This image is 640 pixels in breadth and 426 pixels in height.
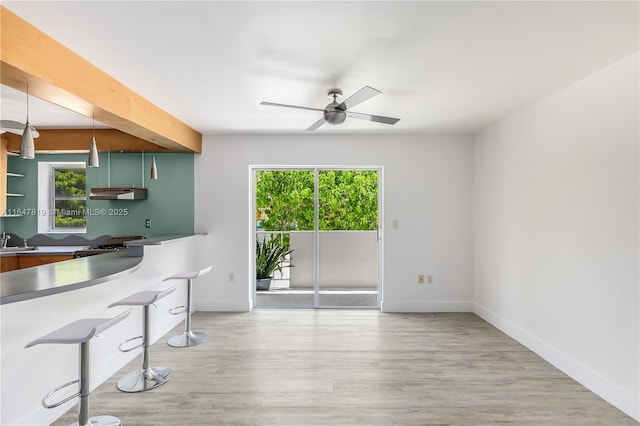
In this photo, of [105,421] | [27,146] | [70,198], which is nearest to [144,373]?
[105,421]

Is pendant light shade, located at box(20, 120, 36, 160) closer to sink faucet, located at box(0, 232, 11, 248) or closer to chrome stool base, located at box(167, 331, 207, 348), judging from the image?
chrome stool base, located at box(167, 331, 207, 348)

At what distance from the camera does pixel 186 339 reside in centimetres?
351

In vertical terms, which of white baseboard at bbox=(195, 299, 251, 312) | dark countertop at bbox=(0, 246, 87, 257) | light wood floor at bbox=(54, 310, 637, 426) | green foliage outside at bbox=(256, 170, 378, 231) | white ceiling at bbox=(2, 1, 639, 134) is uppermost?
white ceiling at bbox=(2, 1, 639, 134)

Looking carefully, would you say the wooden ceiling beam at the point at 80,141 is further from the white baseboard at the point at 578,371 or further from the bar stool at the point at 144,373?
the white baseboard at the point at 578,371

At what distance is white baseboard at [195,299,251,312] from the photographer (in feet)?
15.2

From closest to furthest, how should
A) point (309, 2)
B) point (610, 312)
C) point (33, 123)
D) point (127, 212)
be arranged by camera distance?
point (309, 2) < point (610, 312) < point (33, 123) < point (127, 212)

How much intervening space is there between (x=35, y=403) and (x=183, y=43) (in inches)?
93.6

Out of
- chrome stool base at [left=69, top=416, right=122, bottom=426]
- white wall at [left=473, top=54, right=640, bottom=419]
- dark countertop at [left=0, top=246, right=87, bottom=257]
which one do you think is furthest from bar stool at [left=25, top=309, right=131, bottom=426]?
white wall at [left=473, top=54, right=640, bottom=419]

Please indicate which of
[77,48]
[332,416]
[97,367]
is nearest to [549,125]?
[332,416]

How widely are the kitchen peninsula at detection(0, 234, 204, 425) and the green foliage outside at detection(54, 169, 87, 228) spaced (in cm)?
218

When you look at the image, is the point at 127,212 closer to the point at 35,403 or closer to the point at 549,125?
the point at 35,403

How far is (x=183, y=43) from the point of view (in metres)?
2.07

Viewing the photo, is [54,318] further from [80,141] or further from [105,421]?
[80,141]

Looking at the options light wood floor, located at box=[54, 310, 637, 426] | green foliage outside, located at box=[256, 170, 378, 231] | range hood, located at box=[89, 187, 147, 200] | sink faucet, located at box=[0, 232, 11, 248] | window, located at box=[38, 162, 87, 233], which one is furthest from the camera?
green foliage outside, located at box=[256, 170, 378, 231]
